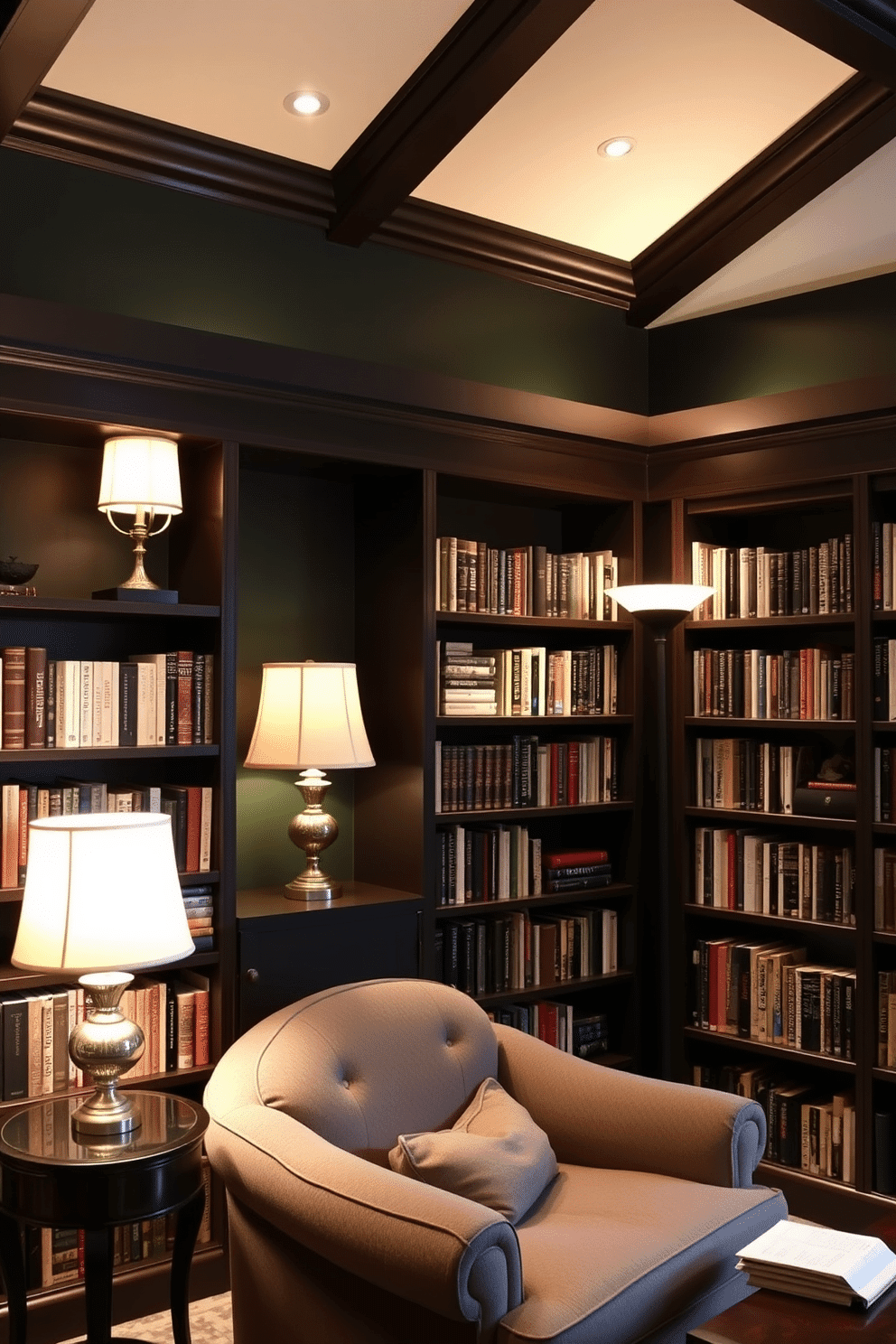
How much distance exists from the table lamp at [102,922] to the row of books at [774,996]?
2.08m

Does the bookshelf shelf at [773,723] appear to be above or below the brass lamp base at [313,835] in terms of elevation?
above

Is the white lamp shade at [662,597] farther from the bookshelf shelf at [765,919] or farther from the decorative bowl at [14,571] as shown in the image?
the decorative bowl at [14,571]

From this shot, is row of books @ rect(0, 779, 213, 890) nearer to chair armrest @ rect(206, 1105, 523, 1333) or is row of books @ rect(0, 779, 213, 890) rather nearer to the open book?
chair armrest @ rect(206, 1105, 523, 1333)

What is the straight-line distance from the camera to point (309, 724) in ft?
10.7

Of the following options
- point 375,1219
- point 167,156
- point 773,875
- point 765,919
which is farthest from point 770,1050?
point 167,156

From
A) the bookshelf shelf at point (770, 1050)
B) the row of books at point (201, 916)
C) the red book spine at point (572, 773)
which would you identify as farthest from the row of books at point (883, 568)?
the row of books at point (201, 916)

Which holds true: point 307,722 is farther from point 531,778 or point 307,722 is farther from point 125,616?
point 531,778

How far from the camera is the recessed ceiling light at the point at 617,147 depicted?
371 centimetres

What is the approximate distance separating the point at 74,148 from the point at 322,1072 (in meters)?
2.43

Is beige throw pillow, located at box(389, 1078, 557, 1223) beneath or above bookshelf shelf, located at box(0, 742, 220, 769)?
beneath

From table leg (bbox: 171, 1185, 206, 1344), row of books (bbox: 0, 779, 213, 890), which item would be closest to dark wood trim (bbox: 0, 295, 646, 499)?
row of books (bbox: 0, 779, 213, 890)

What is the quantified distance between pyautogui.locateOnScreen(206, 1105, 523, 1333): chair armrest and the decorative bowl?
1368 mm

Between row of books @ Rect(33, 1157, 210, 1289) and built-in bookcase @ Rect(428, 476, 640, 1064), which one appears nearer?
row of books @ Rect(33, 1157, 210, 1289)

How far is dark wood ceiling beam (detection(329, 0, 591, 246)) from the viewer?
10.0 ft
